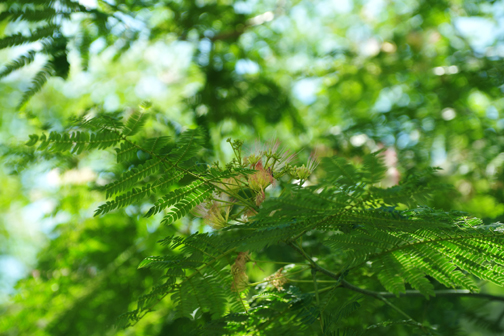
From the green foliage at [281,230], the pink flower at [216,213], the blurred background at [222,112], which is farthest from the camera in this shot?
the blurred background at [222,112]

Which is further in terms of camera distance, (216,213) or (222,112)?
(222,112)

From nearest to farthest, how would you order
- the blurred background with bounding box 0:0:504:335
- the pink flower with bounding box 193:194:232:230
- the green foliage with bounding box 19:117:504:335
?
the green foliage with bounding box 19:117:504:335, the pink flower with bounding box 193:194:232:230, the blurred background with bounding box 0:0:504:335

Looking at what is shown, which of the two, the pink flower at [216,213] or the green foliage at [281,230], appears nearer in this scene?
the green foliage at [281,230]

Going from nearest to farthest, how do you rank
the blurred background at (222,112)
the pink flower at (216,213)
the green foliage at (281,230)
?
the green foliage at (281,230) → the pink flower at (216,213) → the blurred background at (222,112)

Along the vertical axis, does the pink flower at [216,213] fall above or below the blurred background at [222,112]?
above

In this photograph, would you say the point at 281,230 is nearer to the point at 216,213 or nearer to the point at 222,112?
the point at 216,213

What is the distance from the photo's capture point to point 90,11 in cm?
149

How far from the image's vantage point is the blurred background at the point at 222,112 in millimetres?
1919

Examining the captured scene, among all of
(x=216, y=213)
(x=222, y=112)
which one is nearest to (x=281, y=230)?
(x=216, y=213)

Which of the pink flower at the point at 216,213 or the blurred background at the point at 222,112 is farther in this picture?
the blurred background at the point at 222,112

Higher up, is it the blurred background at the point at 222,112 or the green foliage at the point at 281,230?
the green foliage at the point at 281,230

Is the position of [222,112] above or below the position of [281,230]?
below

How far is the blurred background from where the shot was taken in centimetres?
192

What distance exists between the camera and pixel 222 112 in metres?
2.53
